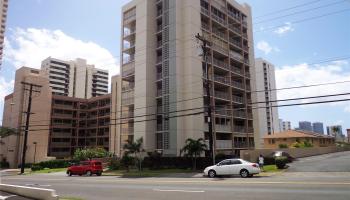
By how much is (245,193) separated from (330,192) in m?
3.75

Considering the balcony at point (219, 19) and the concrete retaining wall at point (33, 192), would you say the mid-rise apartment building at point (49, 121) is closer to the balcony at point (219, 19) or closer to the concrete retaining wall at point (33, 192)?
Result: the balcony at point (219, 19)

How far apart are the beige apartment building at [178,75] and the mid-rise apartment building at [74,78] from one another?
96.6 metres

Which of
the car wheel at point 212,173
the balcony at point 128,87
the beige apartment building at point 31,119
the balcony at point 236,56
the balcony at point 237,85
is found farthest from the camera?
the beige apartment building at point 31,119

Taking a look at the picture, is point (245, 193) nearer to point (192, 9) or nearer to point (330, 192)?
point (330, 192)

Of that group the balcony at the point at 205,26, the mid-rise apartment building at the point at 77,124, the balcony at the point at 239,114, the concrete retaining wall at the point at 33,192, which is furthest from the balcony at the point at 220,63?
the mid-rise apartment building at the point at 77,124

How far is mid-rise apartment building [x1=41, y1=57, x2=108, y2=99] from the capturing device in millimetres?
140750

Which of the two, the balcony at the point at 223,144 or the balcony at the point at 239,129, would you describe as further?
the balcony at the point at 239,129

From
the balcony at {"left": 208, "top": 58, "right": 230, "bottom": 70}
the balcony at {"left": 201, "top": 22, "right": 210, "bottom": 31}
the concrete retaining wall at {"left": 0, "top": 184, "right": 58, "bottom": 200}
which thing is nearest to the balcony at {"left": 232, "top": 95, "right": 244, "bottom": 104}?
the balcony at {"left": 208, "top": 58, "right": 230, "bottom": 70}

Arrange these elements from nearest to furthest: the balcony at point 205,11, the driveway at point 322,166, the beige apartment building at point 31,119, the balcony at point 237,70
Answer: the driveway at point 322,166 < the balcony at point 205,11 < the balcony at point 237,70 < the beige apartment building at point 31,119

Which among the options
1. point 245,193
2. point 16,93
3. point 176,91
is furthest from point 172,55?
point 16,93

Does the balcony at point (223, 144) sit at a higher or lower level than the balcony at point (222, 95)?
lower

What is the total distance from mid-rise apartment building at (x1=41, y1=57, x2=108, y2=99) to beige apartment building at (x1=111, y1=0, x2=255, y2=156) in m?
96.6

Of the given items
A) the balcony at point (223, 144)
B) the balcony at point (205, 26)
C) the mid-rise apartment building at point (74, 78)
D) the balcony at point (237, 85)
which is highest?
the mid-rise apartment building at point (74, 78)

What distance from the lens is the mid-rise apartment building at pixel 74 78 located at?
5541 inches
